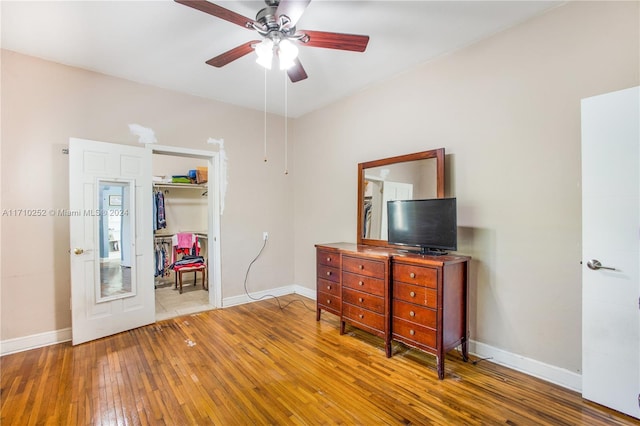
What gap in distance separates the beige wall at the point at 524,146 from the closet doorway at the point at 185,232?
276cm

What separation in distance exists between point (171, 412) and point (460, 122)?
10.6 feet

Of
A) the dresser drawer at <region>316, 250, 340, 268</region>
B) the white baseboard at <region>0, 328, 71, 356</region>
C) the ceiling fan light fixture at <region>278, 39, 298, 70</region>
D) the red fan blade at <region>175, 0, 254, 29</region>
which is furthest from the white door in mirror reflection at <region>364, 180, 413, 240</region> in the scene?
the white baseboard at <region>0, 328, 71, 356</region>

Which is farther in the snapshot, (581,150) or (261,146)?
(261,146)

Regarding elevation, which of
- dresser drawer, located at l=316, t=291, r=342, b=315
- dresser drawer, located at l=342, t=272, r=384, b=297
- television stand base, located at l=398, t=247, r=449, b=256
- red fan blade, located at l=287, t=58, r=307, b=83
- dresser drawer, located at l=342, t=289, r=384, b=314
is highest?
red fan blade, located at l=287, t=58, r=307, b=83

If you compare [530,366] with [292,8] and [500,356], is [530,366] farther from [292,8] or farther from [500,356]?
[292,8]

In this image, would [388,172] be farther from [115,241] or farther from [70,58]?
[70,58]

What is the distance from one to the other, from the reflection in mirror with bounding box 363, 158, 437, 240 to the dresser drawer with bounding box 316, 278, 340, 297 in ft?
2.28

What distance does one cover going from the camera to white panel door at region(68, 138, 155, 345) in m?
2.89

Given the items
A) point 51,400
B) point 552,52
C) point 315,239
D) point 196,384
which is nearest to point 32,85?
point 51,400

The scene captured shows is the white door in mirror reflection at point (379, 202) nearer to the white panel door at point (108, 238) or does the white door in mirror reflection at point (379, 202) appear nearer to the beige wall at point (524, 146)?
the beige wall at point (524, 146)

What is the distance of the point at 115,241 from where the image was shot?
10.4 feet

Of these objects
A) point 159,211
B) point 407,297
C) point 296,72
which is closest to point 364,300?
point 407,297

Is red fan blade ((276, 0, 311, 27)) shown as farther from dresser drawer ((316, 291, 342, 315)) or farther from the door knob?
dresser drawer ((316, 291, 342, 315))

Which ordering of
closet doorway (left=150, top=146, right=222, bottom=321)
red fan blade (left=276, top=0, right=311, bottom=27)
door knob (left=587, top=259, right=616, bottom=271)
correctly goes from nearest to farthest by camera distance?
red fan blade (left=276, top=0, right=311, bottom=27) < door knob (left=587, top=259, right=616, bottom=271) < closet doorway (left=150, top=146, right=222, bottom=321)
